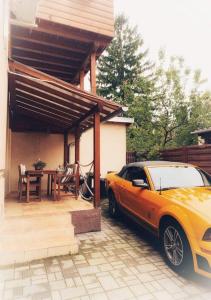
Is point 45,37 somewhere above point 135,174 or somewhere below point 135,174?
above

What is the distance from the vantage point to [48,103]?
6.61 metres

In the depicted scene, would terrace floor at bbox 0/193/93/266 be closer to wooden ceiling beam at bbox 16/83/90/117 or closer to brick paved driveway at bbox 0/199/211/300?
brick paved driveway at bbox 0/199/211/300

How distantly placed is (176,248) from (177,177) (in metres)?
1.57

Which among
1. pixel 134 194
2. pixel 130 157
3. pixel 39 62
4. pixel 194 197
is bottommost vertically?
pixel 134 194

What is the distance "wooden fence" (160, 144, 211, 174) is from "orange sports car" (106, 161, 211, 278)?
4.06 metres

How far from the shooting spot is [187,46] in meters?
17.2

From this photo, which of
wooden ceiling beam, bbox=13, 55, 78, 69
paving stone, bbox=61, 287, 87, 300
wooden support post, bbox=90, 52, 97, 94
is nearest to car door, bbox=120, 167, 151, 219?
paving stone, bbox=61, 287, 87, 300

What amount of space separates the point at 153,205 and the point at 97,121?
255cm

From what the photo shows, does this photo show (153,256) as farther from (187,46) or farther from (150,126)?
(187,46)

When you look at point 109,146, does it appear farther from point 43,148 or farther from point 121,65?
point 121,65

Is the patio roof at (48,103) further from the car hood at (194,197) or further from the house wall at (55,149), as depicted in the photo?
the car hood at (194,197)

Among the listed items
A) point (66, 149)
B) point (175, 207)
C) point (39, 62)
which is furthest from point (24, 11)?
point (66, 149)

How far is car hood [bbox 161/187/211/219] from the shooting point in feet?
10.5

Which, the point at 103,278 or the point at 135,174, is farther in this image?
the point at 135,174
